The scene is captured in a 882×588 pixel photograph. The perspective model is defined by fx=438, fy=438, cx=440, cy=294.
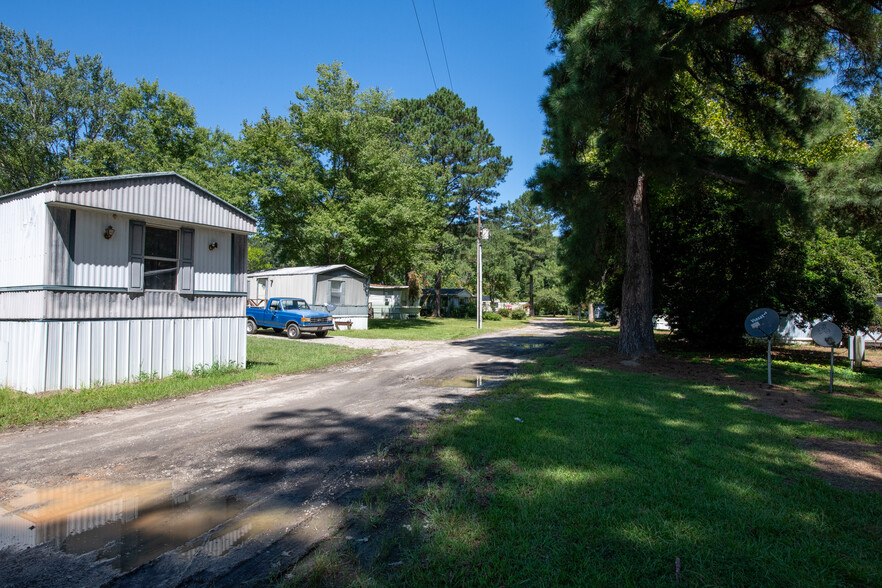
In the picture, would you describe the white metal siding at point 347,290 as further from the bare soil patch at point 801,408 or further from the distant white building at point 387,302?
the bare soil patch at point 801,408

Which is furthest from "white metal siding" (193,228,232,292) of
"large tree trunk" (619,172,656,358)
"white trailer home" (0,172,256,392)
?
"large tree trunk" (619,172,656,358)

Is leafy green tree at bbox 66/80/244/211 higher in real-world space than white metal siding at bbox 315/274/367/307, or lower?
higher

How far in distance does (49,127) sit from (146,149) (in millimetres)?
5792

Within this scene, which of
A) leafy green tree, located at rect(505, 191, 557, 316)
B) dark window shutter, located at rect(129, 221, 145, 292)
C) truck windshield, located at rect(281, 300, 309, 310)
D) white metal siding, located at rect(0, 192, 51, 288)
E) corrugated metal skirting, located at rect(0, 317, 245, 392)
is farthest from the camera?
leafy green tree, located at rect(505, 191, 557, 316)

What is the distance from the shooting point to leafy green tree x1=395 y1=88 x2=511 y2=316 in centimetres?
3294

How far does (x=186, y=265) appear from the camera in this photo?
909cm

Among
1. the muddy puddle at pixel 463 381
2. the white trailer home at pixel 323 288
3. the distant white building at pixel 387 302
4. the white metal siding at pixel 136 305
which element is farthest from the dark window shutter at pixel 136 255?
the distant white building at pixel 387 302

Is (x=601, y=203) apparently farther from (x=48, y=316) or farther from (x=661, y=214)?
(x=48, y=316)

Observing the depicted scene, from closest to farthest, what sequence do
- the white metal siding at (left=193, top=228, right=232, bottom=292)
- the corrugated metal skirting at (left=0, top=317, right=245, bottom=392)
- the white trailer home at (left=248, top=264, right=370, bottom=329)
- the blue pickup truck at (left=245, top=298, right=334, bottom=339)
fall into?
the corrugated metal skirting at (left=0, top=317, right=245, bottom=392), the white metal siding at (left=193, top=228, right=232, bottom=292), the blue pickup truck at (left=245, top=298, right=334, bottom=339), the white trailer home at (left=248, top=264, right=370, bottom=329)

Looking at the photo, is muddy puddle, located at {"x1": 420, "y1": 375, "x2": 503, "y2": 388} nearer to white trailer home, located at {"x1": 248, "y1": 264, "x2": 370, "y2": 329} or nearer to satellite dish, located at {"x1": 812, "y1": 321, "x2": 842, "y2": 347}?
satellite dish, located at {"x1": 812, "y1": 321, "x2": 842, "y2": 347}

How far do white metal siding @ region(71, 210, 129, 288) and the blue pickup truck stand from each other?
9.88 m

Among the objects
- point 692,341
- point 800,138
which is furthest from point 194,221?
point 692,341

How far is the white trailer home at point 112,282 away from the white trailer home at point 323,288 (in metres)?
10.8

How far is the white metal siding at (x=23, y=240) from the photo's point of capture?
712 centimetres
